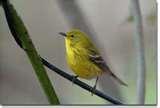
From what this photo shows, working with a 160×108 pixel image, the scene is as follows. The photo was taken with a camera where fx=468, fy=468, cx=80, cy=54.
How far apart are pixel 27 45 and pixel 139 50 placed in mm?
545

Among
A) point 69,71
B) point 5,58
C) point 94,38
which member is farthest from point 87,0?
point 5,58

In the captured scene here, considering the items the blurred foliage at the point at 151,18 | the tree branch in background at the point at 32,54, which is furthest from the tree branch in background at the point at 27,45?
the blurred foliage at the point at 151,18

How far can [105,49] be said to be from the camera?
2264mm

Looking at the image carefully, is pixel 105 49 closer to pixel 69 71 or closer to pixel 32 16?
pixel 69 71

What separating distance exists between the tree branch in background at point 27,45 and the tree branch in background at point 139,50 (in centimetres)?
41

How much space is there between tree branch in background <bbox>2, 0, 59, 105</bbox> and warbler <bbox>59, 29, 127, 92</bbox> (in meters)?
0.15

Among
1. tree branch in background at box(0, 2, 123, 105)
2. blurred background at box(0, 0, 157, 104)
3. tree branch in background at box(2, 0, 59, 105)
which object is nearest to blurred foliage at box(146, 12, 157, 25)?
blurred background at box(0, 0, 157, 104)

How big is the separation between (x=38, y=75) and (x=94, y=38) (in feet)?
1.08

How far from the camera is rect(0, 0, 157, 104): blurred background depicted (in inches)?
88.1

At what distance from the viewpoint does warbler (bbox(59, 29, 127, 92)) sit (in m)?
2.26

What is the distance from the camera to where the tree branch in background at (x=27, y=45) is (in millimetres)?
2285

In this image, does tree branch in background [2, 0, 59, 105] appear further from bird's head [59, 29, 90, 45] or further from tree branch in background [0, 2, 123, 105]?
bird's head [59, 29, 90, 45]

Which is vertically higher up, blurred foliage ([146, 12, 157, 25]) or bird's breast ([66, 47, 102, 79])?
blurred foliage ([146, 12, 157, 25])

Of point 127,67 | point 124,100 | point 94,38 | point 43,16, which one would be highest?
point 43,16
